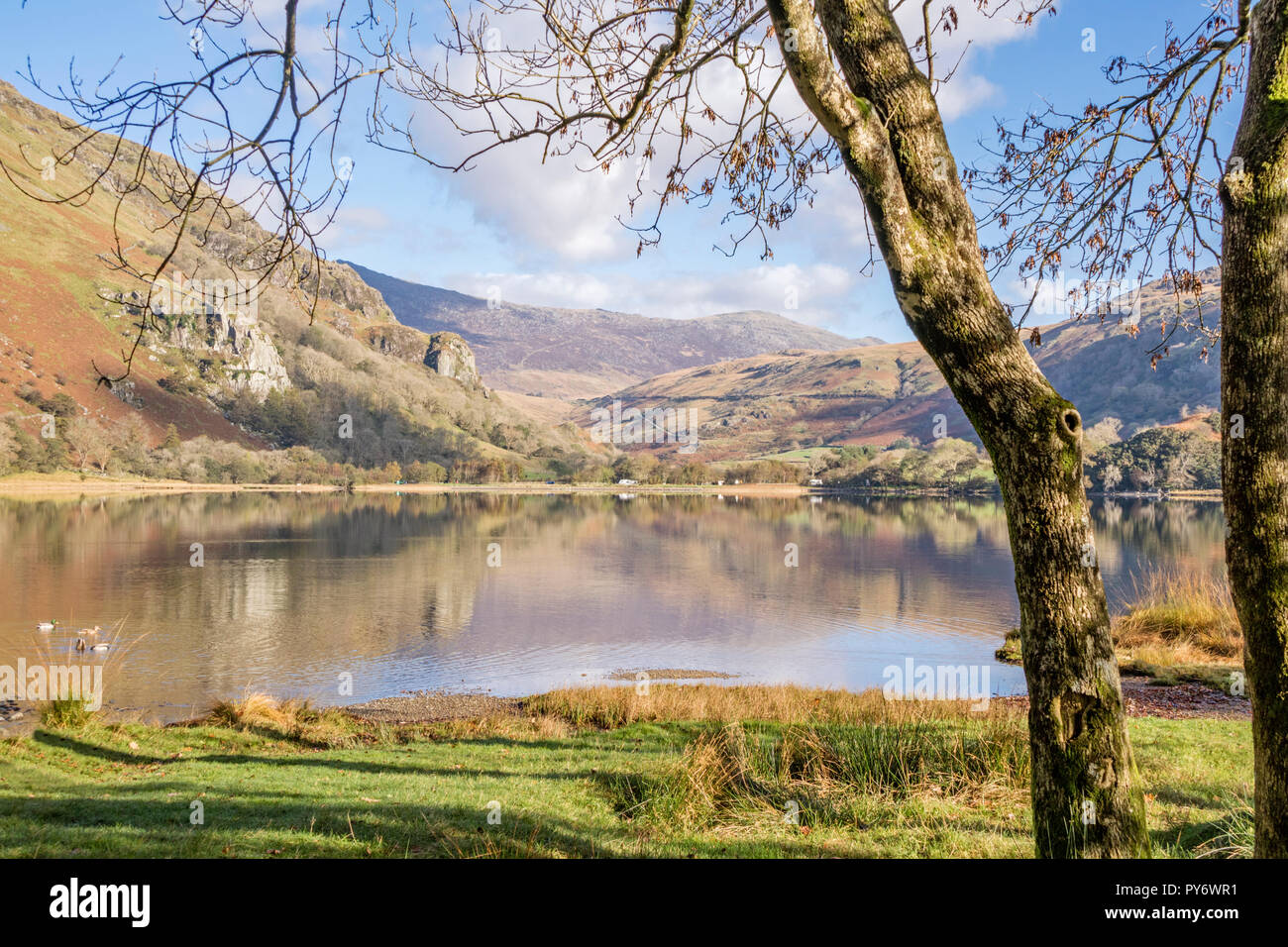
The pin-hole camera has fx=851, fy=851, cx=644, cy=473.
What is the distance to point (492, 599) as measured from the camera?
113 ft

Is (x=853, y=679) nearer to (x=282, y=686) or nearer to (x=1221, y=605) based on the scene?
(x=1221, y=605)

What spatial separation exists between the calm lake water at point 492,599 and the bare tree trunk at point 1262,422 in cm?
1699

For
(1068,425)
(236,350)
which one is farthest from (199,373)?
(1068,425)

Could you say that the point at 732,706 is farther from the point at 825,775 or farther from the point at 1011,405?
the point at 1011,405

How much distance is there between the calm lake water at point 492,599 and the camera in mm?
22141

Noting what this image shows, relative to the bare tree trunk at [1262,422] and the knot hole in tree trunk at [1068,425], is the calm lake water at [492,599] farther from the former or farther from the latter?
the knot hole in tree trunk at [1068,425]

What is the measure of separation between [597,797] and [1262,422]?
556 cm

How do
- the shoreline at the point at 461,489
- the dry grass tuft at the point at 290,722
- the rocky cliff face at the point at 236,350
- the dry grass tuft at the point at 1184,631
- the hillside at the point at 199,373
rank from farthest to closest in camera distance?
1. the rocky cliff face at the point at 236,350
2. the hillside at the point at 199,373
3. the shoreline at the point at 461,489
4. the dry grass tuft at the point at 1184,631
5. the dry grass tuft at the point at 290,722

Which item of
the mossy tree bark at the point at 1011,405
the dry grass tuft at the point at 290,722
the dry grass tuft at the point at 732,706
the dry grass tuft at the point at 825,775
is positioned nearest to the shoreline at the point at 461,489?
the dry grass tuft at the point at 290,722

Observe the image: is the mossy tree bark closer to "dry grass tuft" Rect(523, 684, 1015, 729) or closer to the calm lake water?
"dry grass tuft" Rect(523, 684, 1015, 729)

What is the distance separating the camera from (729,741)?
819cm
